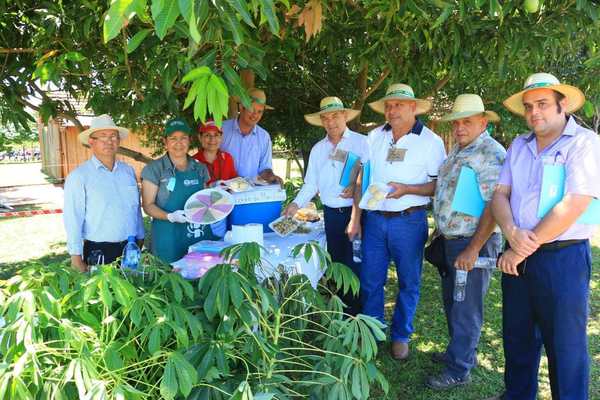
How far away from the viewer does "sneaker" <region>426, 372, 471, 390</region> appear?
10.8 feet

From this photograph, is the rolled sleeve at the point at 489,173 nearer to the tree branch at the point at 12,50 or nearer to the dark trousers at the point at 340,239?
the dark trousers at the point at 340,239

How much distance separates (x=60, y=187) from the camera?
17750mm

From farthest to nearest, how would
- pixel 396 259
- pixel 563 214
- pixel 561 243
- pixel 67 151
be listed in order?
pixel 67 151
pixel 396 259
pixel 561 243
pixel 563 214

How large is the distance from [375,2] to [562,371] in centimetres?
233

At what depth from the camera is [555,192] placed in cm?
237

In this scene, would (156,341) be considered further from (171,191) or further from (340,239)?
(340,239)

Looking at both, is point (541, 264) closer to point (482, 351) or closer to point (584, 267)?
point (584, 267)

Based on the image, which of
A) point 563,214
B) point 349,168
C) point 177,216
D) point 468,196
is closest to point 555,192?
point 563,214

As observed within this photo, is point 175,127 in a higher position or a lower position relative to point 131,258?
higher

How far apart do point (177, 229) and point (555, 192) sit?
2.42m

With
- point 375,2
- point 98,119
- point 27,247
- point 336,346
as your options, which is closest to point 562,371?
point 336,346

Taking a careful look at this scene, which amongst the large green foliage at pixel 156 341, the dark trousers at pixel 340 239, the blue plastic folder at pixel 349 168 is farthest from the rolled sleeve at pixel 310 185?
the large green foliage at pixel 156 341

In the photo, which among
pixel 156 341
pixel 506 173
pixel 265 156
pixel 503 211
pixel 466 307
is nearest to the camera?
pixel 156 341

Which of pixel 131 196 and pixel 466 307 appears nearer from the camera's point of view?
pixel 466 307
